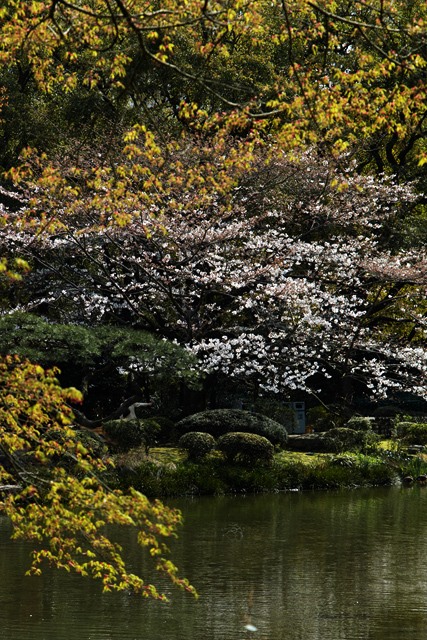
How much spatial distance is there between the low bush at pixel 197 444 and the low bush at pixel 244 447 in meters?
0.25

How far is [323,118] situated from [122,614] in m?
5.28

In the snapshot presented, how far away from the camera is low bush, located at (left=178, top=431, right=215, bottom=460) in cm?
1706

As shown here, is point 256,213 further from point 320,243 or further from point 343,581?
point 343,581

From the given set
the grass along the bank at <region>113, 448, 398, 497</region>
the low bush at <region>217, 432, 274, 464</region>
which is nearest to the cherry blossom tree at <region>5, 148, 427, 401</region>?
the low bush at <region>217, 432, 274, 464</region>

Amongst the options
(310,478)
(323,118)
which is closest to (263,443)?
(310,478)

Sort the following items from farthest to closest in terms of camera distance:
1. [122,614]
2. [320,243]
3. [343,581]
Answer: [320,243] → [343,581] → [122,614]

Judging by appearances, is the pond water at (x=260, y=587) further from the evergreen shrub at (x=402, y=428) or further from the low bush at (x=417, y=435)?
the evergreen shrub at (x=402, y=428)

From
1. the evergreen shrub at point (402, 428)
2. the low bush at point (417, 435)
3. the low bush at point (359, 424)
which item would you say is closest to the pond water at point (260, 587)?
the low bush at point (359, 424)

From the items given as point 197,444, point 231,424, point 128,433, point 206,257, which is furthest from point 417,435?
point 128,433

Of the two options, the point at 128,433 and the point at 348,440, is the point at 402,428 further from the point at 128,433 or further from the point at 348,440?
the point at 128,433

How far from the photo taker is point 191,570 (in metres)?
9.34

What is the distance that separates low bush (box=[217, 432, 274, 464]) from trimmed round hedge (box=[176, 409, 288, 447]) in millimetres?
985

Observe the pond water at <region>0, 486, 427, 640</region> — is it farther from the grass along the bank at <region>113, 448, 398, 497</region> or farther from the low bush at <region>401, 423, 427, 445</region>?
the low bush at <region>401, 423, 427, 445</region>

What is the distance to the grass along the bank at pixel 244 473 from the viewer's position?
52.3 feet
